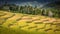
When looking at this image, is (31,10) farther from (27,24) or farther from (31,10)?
(27,24)

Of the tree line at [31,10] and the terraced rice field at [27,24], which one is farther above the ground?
the tree line at [31,10]

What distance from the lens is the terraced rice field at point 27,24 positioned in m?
2.56

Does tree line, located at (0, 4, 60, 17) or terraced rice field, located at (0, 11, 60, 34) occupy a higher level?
tree line, located at (0, 4, 60, 17)

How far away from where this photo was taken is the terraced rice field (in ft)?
8.39

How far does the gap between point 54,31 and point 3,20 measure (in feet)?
3.24

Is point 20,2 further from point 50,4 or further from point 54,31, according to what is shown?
point 54,31

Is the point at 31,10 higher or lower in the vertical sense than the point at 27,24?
higher

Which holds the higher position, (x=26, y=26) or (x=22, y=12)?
(x=22, y=12)

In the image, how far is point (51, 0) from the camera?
2.67 m

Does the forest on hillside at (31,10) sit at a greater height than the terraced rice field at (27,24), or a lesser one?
greater

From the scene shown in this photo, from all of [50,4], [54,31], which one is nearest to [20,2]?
[50,4]

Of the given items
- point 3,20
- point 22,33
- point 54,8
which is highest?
point 54,8

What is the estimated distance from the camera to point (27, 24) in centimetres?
261

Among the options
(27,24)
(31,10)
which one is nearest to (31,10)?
(31,10)
